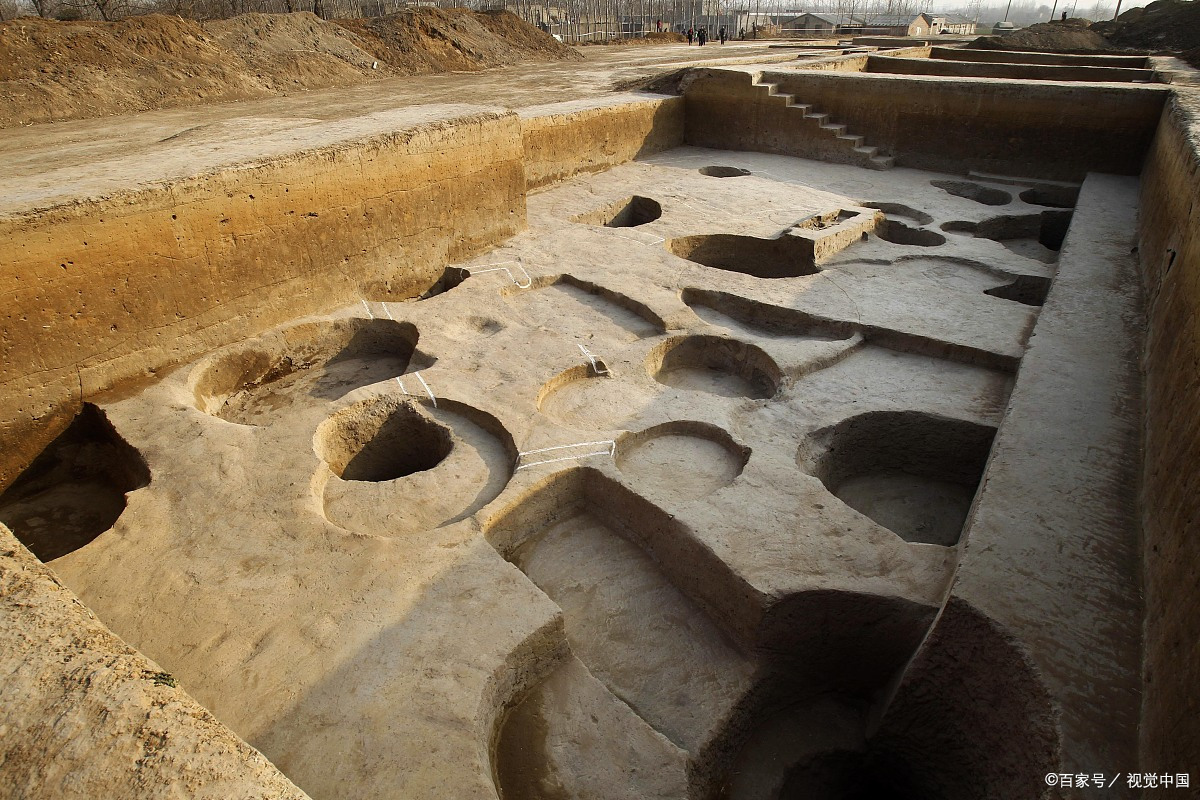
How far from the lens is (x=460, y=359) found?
480 centimetres

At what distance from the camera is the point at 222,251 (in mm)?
4672

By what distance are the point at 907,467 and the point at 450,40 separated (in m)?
14.9

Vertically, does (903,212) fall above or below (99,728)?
below

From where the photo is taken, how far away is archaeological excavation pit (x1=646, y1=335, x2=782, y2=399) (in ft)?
16.3

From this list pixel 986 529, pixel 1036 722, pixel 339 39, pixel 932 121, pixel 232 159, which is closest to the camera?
pixel 1036 722

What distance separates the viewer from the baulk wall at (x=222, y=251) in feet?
12.9

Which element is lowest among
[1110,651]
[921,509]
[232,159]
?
[921,509]

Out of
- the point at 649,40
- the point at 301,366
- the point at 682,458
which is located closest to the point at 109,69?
the point at 301,366

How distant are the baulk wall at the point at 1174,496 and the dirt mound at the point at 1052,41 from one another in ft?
51.2

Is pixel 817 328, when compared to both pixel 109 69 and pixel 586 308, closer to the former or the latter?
pixel 586 308

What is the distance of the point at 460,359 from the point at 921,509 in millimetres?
3106

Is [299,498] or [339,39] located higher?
[339,39]

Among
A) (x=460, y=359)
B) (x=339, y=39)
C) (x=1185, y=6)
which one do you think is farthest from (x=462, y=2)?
(x=460, y=359)

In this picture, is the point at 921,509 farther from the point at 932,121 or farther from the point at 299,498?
the point at 932,121
